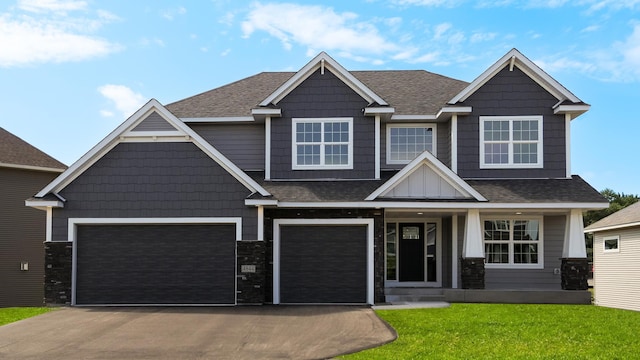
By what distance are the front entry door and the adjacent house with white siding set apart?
7598 mm

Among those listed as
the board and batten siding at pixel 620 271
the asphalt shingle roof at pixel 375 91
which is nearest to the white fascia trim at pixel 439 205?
the asphalt shingle roof at pixel 375 91

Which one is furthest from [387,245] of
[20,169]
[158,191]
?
[20,169]

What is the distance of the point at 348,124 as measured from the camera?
21219mm

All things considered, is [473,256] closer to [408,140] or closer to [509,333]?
[408,140]

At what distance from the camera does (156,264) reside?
19375 mm

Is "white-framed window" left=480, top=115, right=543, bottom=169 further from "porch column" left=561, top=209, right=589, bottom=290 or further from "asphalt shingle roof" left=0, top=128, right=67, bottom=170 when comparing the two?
"asphalt shingle roof" left=0, top=128, right=67, bottom=170

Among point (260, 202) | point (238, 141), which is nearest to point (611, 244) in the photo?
point (238, 141)

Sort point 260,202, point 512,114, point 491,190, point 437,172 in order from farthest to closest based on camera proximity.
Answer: point 512,114 < point 491,190 < point 437,172 < point 260,202

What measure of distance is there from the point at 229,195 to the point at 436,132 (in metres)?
7.52

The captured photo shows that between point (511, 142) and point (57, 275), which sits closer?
point (57, 275)

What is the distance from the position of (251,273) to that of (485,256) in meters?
7.80

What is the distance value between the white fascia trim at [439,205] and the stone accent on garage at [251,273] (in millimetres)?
1476

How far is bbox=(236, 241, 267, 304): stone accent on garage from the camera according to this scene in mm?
18844

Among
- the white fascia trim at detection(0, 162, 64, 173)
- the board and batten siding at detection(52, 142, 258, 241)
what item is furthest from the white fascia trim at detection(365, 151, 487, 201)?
the white fascia trim at detection(0, 162, 64, 173)
